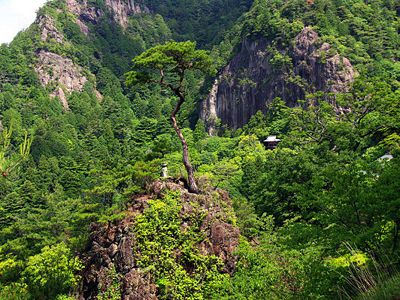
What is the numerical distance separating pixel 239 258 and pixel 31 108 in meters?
99.4

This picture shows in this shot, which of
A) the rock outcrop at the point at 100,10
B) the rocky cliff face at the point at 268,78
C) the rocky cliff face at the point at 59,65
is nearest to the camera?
the rocky cliff face at the point at 268,78

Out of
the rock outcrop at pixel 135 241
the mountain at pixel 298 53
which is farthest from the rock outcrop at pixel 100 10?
the rock outcrop at pixel 135 241

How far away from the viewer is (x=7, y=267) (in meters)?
30.0

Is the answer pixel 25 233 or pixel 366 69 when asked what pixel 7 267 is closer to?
pixel 25 233

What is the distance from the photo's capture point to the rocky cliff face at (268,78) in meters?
76.6

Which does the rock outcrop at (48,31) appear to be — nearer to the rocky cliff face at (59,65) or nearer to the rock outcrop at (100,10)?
the rocky cliff face at (59,65)

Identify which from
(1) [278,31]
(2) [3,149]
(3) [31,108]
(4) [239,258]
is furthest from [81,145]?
(2) [3,149]

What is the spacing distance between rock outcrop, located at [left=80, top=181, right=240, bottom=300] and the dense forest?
0.25 feet

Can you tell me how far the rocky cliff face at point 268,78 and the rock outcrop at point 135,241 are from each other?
55282 millimetres

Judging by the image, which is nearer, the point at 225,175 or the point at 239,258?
the point at 239,258

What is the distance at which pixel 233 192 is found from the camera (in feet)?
152

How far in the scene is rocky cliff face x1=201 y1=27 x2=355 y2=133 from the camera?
76.6 metres

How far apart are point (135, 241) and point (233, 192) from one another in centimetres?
2379

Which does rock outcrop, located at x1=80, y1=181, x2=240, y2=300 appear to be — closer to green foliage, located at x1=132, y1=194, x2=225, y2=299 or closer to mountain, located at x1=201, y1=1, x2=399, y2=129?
green foliage, located at x1=132, y1=194, x2=225, y2=299
